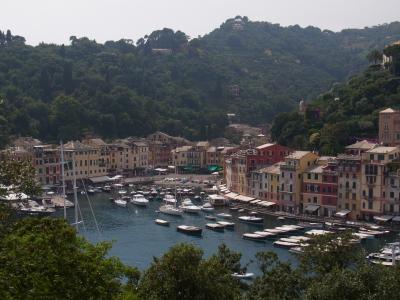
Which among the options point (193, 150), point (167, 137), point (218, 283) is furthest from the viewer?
point (167, 137)

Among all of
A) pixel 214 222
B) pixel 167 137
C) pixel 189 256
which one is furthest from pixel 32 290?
pixel 167 137

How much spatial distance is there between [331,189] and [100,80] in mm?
51605

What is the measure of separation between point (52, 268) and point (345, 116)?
5406 centimetres

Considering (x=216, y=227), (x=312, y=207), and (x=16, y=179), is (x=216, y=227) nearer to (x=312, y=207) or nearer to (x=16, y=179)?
(x=312, y=207)

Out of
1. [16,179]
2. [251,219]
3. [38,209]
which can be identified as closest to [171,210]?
[251,219]

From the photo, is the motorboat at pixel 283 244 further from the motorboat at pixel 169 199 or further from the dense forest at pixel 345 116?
the dense forest at pixel 345 116

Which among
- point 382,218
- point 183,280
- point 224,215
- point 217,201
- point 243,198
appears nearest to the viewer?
point 183,280

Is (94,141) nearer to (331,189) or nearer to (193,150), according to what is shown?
(193,150)

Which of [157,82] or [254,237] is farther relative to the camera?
[157,82]

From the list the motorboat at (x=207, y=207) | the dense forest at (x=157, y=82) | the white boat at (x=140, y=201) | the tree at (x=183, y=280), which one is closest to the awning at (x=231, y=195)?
the motorboat at (x=207, y=207)

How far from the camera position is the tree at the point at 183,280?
17.3 meters

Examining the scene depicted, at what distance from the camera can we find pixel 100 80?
92312mm

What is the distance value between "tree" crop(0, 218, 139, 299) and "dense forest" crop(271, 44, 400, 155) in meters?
44.2

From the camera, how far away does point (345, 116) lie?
207 ft
